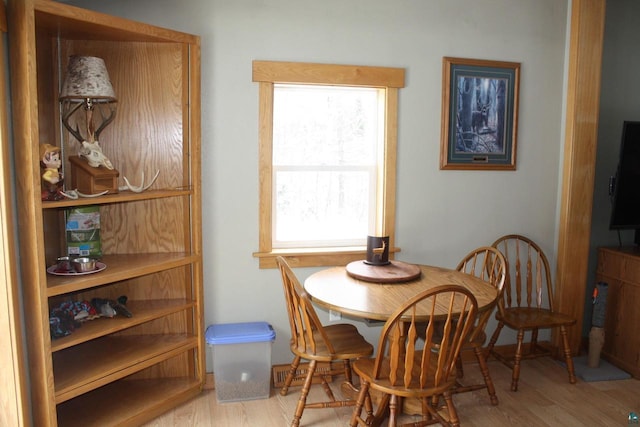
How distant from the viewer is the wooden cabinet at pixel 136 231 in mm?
2438

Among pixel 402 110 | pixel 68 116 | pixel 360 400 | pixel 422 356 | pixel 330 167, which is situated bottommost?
pixel 360 400

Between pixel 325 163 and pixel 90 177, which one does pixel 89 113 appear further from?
pixel 325 163

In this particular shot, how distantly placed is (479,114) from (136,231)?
2.23 meters

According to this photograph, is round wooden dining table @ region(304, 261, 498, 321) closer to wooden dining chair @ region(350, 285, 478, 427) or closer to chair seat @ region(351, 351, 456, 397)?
wooden dining chair @ region(350, 285, 478, 427)

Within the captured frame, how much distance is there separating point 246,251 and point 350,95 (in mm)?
1154

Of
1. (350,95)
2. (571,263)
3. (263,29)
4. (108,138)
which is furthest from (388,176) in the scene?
(108,138)

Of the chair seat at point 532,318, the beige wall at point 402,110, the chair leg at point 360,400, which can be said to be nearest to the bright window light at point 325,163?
the beige wall at point 402,110

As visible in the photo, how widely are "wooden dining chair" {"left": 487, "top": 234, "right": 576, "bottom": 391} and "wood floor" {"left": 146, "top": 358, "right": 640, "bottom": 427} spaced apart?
0.42 ft

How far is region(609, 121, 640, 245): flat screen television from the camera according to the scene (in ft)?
10.5

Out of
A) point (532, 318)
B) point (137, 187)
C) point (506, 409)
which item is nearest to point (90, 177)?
point (137, 187)

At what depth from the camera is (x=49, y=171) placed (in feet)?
7.15

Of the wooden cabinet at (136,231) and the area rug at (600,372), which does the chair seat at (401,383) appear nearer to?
the wooden cabinet at (136,231)

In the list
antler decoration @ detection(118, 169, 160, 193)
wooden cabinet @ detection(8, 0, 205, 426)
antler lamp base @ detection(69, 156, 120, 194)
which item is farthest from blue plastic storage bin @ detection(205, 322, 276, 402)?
antler lamp base @ detection(69, 156, 120, 194)

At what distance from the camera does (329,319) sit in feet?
10.4
